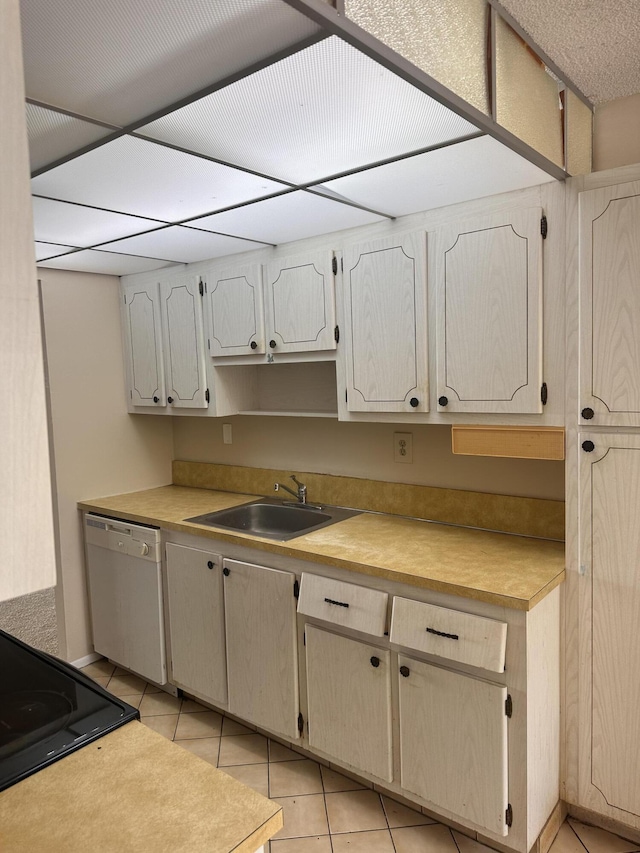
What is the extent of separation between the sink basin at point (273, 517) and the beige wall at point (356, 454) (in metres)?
0.21

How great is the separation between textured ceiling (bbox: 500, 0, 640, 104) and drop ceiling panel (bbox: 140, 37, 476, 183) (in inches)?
14.8

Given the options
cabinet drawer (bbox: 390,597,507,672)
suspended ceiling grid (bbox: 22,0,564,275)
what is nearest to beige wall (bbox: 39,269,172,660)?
suspended ceiling grid (bbox: 22,0,564,275)

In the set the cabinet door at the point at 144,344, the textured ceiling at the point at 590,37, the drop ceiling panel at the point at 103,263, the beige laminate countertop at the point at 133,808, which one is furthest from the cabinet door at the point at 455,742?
the drop ceiling panel at the point at 103,263

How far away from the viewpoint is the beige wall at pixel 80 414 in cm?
326

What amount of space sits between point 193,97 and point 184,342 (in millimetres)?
1923

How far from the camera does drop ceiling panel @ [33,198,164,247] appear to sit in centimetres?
203

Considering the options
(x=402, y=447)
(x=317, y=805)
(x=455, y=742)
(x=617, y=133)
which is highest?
(x=617, y=133)

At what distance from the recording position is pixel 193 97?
129cm

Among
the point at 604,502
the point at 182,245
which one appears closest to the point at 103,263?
the point at 182,245

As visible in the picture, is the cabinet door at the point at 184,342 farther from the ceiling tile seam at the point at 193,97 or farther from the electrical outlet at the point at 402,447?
the ceiling tile seam at the point at 193,97

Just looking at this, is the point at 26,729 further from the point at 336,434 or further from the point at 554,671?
the point at 336,434

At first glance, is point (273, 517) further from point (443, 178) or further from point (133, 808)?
point (133, 808)

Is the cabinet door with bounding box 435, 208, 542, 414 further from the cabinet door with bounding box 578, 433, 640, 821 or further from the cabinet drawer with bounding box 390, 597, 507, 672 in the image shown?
the cabinet drawer with bounding box 390, 597, 507, 672

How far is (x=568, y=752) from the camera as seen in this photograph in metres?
2.06
